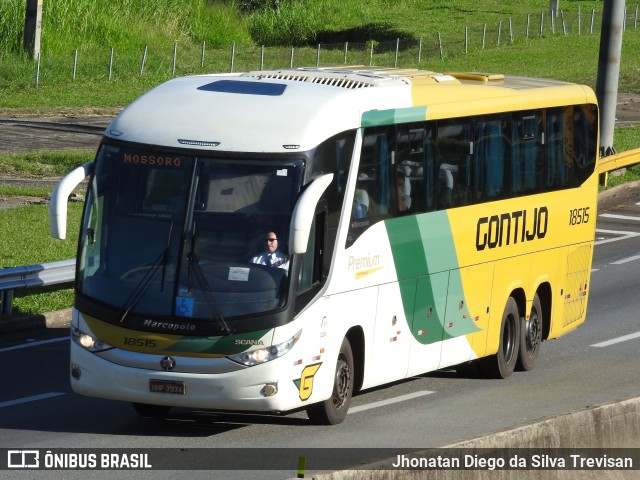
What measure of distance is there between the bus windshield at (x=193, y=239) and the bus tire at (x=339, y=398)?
1196 mm

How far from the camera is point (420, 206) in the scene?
14258 millimetres

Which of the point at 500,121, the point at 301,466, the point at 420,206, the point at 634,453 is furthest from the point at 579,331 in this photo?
the point at 301,466

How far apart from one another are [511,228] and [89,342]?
558 centimetres

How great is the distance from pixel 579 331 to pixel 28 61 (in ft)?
103

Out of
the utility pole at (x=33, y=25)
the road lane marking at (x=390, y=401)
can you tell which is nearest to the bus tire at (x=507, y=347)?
the road lane marking at (x=390, y=401)

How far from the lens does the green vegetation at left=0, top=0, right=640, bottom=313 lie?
39944 mm

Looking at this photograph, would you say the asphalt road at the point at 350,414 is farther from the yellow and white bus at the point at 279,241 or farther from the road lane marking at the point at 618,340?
the yellow and white bus at the point at 279,241

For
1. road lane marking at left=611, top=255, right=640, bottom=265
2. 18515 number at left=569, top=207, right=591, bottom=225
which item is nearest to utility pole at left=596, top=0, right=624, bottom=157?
road lane marking at left=611, top=255, right=640, bottom=265

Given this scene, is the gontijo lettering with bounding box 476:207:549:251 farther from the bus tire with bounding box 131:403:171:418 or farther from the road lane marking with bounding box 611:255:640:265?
the road lane marking with bounding box 611:255:640:265

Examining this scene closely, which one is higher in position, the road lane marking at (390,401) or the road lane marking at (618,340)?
the road lane marking at (390,401)

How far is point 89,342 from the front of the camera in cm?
1229

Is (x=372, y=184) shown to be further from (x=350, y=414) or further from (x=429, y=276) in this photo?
(x=350, y=414)

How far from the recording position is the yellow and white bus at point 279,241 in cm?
1197

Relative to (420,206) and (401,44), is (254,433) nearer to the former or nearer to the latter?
(420,206)
